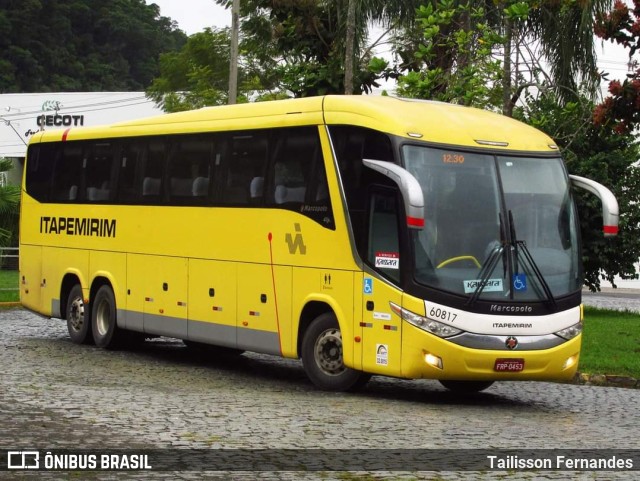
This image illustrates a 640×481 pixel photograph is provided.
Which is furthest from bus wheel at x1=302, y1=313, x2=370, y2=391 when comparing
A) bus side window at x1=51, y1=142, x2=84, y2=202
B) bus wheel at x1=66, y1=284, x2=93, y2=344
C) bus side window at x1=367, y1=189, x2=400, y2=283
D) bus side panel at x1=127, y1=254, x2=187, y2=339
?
bus side window at x1=51, y1=142, x2=84, y2=202

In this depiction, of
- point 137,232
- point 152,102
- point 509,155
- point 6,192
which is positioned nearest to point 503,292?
point 509,155

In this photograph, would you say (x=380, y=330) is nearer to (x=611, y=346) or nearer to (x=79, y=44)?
(x=611, y=346)

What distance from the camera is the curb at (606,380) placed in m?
18.4

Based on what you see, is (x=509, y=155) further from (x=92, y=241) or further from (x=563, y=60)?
(x=563, y=60)

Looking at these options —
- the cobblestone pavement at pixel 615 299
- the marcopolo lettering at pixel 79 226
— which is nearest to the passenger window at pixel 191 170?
the marcopolo lettering at pixel 79 226

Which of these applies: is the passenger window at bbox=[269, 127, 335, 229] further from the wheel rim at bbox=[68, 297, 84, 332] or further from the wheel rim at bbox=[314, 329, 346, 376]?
the wheel rim at bbox=[68, 297, 84, 332]

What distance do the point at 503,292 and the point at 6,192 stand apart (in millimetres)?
24981

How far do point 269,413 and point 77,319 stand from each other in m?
9.55

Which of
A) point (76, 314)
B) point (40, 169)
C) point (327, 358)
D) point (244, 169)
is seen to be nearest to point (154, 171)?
point (244, 169)

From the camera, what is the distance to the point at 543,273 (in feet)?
50.8

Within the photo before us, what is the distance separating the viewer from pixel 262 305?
17.6m

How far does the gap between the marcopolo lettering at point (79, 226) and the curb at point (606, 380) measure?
7.43m

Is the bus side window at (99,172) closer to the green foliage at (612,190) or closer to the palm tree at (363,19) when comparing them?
the palm tree at (363,19)

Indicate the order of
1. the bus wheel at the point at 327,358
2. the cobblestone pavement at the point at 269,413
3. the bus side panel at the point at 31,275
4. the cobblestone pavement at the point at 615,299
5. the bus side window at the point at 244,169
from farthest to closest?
the cobblestone pavement at the point at 615,299
the bus side panel at the point at 31,275
the bus side window at the point at 244,169
the bus wheel at the point at 327,358
the cobblestone pavement at the point at 269,413
